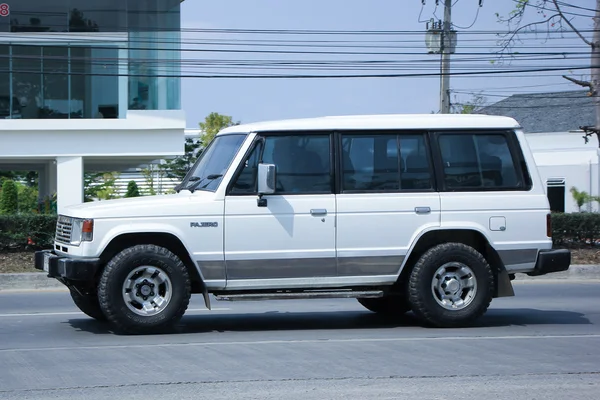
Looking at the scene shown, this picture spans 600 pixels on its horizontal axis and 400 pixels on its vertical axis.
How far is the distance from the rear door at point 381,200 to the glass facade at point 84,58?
1697 centimetres

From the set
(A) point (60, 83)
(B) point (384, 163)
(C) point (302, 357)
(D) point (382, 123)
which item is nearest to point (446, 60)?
(A) point (60, 83)

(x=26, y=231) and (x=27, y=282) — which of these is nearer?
(x=27, y=282)

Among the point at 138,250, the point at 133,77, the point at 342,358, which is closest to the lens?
the point at 342,358

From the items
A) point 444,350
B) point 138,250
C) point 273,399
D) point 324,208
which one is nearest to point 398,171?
point 324,208

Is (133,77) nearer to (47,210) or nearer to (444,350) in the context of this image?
(47,210)

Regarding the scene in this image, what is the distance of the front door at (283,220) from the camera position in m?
9.43

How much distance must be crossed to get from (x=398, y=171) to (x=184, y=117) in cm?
1743

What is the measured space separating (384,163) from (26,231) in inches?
407

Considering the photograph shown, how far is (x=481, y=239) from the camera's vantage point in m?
10.1

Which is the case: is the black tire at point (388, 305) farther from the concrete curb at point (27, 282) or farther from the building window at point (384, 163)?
the concrete curb at point (27, 282)

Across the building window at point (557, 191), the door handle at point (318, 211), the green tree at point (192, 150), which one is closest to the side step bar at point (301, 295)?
the door handle at point (318, 211)

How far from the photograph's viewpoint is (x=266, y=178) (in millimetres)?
9227

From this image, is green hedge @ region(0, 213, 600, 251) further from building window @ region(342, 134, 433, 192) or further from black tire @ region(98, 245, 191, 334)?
building window @ region(342, 134, 433, 192)

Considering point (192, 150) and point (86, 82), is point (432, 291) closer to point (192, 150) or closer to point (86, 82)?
point (86, 82)
